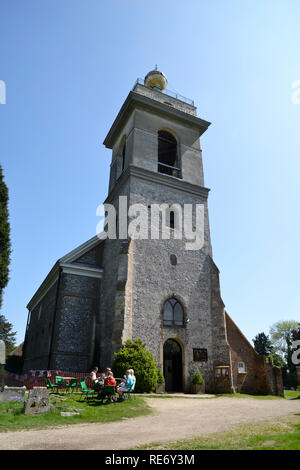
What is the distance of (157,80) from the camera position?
3030 centimetres

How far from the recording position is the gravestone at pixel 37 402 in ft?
30.5

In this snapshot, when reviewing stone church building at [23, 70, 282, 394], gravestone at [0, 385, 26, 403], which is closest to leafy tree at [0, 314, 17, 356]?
stone church building at [23, 70, 282, 394]

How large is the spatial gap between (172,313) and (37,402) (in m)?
11.5

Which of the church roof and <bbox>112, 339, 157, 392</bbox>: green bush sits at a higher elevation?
the church roof

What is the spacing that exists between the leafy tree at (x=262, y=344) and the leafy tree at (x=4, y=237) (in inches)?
2098

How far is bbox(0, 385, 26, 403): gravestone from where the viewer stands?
35.8ft

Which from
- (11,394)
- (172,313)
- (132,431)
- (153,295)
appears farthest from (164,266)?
(132,431)

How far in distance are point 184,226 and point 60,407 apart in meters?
15.2

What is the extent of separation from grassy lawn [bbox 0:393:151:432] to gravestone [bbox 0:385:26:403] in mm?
585

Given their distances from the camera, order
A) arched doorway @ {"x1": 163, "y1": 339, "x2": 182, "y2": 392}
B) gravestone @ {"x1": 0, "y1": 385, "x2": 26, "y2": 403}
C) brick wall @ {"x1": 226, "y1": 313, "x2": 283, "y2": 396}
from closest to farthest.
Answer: gravestone @ {"x1": 0, "y1": 385, "x2": 26, "y2": 403} < arched doorway @ {"x1": 163, "y1": 339, "x2": 182, "y2": 392} < brick wall @ {"x1": 226, "y1": 313, "x2": 283, "y2": 396}

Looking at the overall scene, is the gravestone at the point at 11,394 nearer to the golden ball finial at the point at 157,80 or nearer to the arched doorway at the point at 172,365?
the arched doorway at the point at 172,365

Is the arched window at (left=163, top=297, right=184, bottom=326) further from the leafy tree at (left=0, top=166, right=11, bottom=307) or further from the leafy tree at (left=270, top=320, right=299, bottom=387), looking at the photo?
the leafy tree at (left=270, top=320, right=299, bottom=387)

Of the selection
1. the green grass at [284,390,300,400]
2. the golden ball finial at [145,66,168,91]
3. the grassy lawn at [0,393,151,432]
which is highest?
the golden ball finial at [145,66,168,91]
